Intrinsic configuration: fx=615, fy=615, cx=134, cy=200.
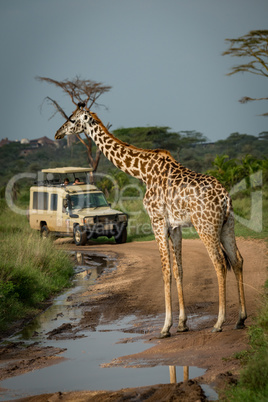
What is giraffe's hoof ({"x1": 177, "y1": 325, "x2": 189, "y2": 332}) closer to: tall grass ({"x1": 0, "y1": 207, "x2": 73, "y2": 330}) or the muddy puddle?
the muddy puddle

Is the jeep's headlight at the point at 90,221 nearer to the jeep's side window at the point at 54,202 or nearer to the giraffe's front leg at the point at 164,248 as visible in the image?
the jeep's side window at the point at 54,202

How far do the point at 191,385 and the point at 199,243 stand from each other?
13935 millimetres

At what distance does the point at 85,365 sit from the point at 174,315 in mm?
2678

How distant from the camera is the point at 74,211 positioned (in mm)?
21297

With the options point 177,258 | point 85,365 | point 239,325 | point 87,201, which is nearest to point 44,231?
point 87,201

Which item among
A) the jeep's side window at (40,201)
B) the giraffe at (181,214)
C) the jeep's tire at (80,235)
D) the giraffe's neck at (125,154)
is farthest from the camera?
the jeep's side window at (40,201)

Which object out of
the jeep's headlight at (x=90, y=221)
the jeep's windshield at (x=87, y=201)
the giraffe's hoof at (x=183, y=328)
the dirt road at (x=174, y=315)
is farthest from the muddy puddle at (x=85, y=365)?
the jeep's windshield at (x=87, y=201)

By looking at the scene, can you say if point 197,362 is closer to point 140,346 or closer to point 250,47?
point 140,346

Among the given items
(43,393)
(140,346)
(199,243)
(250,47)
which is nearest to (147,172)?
(140,346)

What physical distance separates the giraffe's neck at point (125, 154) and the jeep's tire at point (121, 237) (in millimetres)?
11468

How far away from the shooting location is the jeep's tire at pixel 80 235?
20886 millimetres

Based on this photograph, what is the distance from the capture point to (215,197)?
8172 mm

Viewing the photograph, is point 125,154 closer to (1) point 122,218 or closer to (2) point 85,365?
(2) point 85,365

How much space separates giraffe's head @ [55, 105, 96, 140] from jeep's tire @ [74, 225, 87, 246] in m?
11.1
